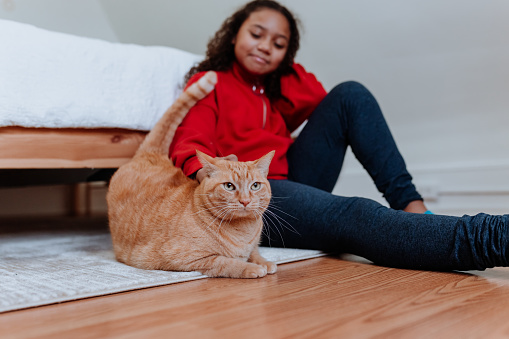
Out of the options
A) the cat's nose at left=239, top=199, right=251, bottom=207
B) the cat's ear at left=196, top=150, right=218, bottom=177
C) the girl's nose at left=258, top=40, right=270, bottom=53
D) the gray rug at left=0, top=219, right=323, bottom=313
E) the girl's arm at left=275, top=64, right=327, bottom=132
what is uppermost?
the girl's nose at left=258, top=40, right=270, bottom=53

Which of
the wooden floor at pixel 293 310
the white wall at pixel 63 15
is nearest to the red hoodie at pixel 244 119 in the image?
the wooden floor at pixel 293 310

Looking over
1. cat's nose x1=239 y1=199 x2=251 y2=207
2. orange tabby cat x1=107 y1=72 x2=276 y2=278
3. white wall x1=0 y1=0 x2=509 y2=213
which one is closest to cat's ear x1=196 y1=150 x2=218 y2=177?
orange tabby cat x1=107 y1=72 x2=276 y2=278

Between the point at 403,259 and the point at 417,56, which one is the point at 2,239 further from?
the point at 417,56

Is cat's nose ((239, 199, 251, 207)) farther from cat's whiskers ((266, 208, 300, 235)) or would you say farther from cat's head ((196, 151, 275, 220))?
cat's whiskers ((266, 208, 300, 235))

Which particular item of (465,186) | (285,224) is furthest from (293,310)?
(465,186)

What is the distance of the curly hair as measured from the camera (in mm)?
1711

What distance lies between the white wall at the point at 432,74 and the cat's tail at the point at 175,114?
1028 mm

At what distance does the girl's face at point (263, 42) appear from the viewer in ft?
5.32

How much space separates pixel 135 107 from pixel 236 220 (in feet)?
2.34

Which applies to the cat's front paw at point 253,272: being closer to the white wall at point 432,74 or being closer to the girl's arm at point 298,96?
the girl's arm at point 298,96

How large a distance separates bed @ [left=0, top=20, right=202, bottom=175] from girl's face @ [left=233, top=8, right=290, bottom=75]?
1.00 feet

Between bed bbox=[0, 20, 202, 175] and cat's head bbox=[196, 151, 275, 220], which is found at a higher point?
bed bbox=[0, 20, 202, 175]

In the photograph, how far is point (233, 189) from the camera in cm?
106

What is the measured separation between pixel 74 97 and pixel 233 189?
75 cm
